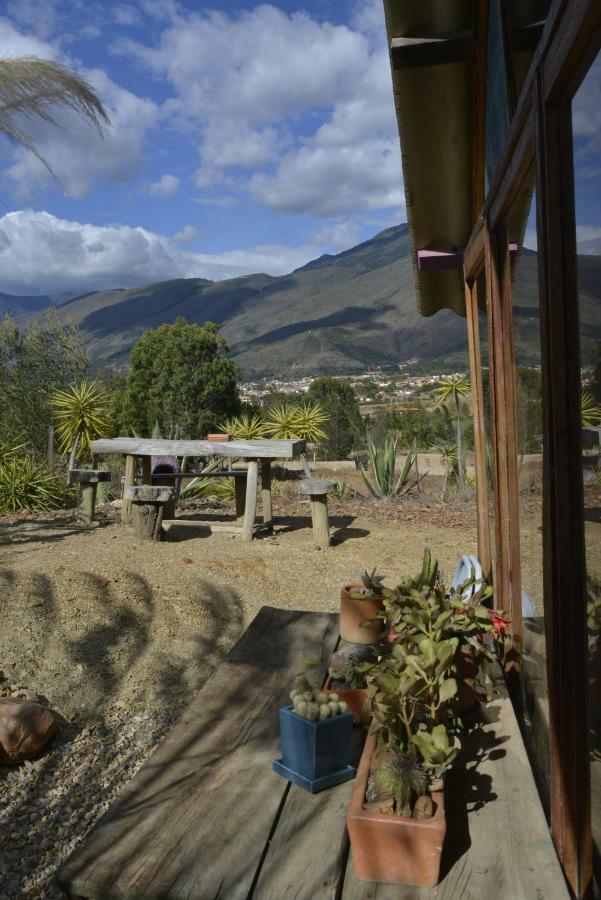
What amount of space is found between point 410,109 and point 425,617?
2.00m

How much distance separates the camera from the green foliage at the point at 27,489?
985 centimetres

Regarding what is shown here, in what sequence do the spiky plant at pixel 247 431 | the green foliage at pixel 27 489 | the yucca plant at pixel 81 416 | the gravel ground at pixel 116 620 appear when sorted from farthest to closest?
1. the spiky plant at pixel 247 431
2. the yucca plant at pixel 81 416
3. the green foliage at pixel 27 489
4. the gravel ground at pixel 116 620

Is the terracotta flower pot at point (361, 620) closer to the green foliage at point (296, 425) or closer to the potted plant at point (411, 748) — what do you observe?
the potted plant at point (411, 748)

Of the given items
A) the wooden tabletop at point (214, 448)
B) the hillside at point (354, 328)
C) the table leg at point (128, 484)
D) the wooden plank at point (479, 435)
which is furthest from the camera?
the table leg at point (128, 484)

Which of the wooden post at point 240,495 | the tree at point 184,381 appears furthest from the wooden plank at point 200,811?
the tree at point 184,381

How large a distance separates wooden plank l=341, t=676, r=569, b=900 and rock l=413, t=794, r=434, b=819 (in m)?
0.09

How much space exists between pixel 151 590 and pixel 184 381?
64.5ft

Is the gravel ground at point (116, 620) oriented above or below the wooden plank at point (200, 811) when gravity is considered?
below

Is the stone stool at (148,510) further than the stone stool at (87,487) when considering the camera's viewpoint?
No

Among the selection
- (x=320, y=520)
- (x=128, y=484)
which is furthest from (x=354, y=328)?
(x=320, y=520)

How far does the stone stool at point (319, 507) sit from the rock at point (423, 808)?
5.84 meters

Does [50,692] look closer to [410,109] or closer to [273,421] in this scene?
[410,109]

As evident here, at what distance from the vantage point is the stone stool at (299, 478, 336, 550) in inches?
286

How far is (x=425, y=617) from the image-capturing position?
5.96 feet
